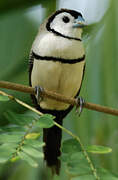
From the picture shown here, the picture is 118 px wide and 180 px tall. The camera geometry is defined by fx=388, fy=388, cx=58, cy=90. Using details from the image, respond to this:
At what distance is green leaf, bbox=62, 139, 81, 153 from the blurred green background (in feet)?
0.95

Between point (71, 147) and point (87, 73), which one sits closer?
point (71, 147)

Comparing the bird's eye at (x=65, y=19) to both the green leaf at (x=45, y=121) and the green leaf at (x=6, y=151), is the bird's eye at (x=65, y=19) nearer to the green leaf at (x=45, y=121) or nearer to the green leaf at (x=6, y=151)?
the green leaf at (x=45, y=121)

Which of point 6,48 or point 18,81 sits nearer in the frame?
point 18,81

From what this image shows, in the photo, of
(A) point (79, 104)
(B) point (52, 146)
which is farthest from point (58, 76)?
(B) point (52, 146)

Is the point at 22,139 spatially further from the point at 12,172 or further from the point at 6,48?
the point at 6,48

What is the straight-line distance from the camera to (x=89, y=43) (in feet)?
6.58

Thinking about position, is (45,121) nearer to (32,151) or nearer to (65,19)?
(32,151)

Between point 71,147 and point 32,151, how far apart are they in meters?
0.24

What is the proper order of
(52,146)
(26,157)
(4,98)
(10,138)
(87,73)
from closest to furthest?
(26,157) < (10,138) < (4,98) < (87,73) < (52,146)

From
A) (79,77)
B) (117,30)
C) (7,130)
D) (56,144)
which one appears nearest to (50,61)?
(79,77)

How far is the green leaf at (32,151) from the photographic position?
1.10 m

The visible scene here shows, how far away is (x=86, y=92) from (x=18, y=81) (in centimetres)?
38

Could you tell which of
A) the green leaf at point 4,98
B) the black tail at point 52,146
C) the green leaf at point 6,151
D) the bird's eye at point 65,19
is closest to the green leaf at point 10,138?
the green leaf at point 6,151

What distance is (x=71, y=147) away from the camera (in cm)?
133
